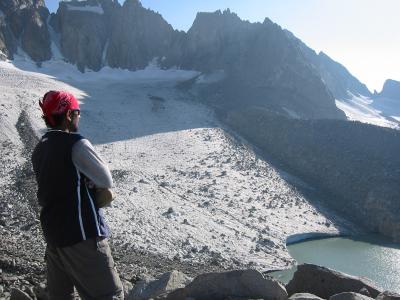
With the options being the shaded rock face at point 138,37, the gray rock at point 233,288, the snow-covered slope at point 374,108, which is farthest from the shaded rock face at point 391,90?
the gray rock at point 233,288

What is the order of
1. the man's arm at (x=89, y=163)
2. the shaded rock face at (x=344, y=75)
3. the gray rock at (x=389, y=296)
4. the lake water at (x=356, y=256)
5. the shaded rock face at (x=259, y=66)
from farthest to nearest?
the shaded rock face at (x=344, y=75), the shaded rock face at (x=259, y=66), the lake water at (x=356, y=256), the gray rock at (x=389, y=296), the man's arm at (x=89, y=163)

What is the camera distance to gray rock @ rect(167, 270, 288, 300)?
23.3ft

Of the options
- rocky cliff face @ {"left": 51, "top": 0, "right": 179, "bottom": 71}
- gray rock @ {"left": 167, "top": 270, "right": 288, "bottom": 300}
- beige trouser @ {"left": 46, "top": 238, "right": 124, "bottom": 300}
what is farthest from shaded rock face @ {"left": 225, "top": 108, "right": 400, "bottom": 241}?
beige trouser @ {"left": 46, "top": 238, "right": 124, "bottom": 300}

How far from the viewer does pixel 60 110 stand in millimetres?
Result: 4582

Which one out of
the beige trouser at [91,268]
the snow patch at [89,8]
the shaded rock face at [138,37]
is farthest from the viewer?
the snow patch at [89,8]

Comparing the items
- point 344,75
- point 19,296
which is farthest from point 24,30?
point 344,75

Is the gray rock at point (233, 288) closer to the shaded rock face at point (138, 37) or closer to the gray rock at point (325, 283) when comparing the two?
the gray rock at point (325, 283)

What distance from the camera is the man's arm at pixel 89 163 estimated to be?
4.38 metres

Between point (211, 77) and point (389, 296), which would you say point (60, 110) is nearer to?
point (389, 296)

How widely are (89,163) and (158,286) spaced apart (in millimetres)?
4143

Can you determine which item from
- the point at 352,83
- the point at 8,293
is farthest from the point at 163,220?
the point at 352,83

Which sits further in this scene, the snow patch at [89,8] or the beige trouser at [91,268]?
the snow patch at [89,8]

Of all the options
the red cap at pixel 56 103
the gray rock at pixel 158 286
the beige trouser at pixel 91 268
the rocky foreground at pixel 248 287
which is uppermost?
the red cap at pixel 56 103

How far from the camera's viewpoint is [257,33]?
69.6 meters
